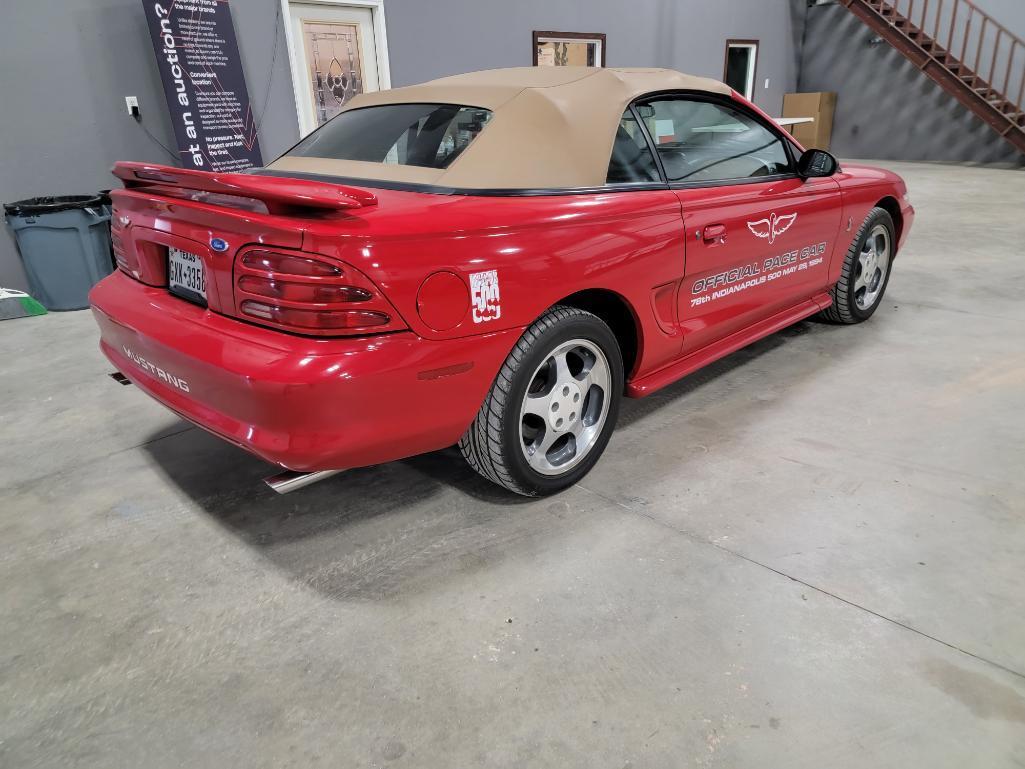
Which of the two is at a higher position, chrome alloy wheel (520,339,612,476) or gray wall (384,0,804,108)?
gray wall (384,0,804,108)

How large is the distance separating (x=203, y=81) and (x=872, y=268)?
17.8 feet

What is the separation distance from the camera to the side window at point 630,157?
2.38m

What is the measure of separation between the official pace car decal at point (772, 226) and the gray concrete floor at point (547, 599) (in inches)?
30.4

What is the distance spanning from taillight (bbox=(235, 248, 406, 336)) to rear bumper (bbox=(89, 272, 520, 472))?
4 cm

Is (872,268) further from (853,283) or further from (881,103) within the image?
(881,103)

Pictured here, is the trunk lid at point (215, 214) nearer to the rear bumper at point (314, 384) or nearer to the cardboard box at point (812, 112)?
the rear bumper at point (314, 384)

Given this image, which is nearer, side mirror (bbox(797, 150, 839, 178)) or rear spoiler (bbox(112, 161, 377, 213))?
rear spoiler (bbox(112, 161, 377, 213))

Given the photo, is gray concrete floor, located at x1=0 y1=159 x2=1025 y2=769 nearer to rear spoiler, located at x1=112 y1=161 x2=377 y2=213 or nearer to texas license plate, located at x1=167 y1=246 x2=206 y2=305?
texas license plate, located at x1=167 y1=246 x2=206 y2=305

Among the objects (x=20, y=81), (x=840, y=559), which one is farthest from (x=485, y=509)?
(x=20, y=81)

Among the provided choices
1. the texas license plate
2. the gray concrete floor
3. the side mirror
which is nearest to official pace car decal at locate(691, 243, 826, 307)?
the side mirror

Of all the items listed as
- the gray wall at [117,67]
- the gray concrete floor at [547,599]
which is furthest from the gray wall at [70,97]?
the gray concrete floor at [547,599]

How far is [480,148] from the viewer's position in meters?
2.20

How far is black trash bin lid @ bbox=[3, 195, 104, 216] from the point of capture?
492cm

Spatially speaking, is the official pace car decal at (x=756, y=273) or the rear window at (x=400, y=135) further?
the official pace car decal at (x=756, y=273)
